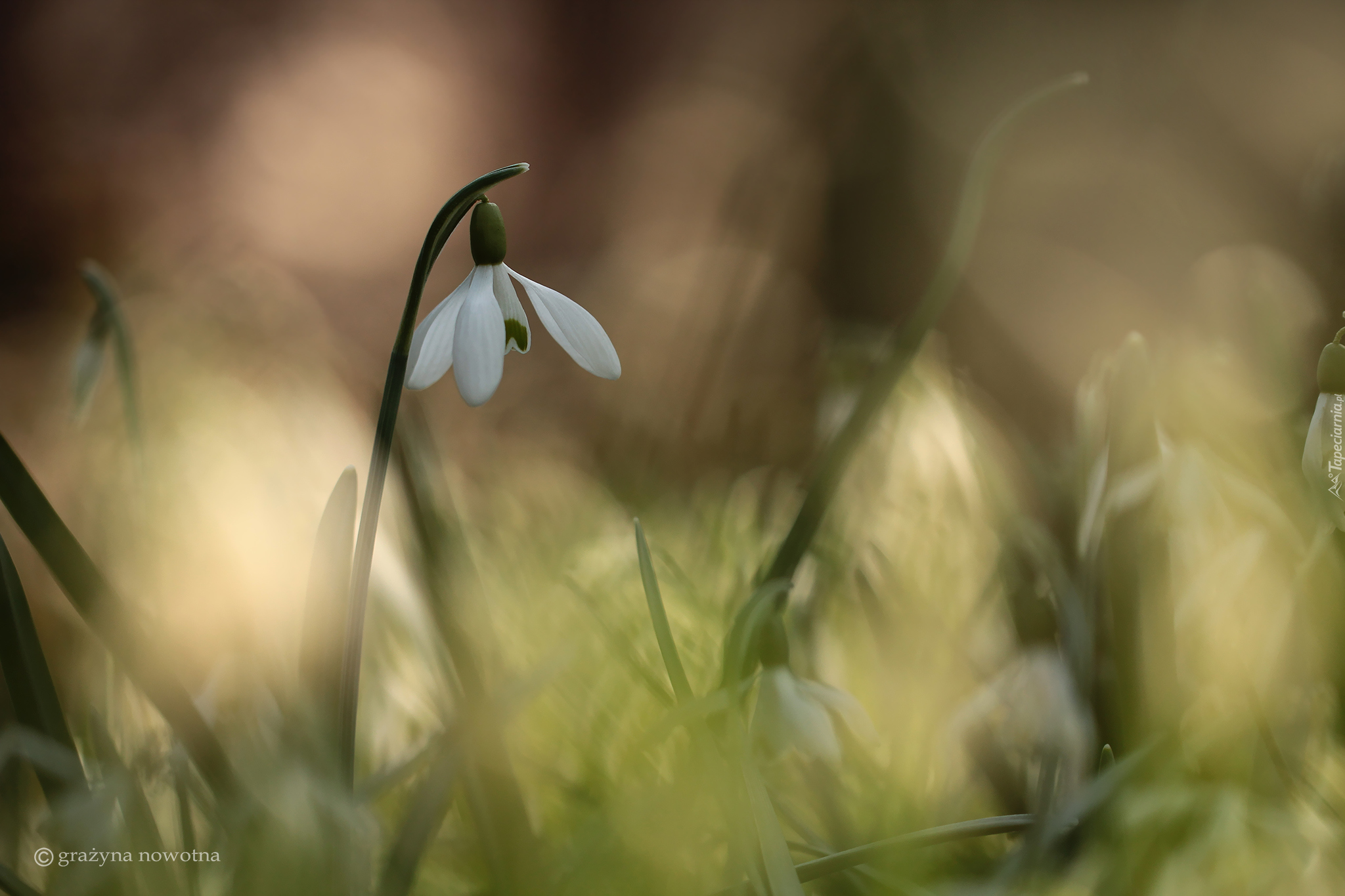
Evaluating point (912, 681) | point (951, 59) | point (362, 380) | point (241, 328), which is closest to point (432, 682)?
point (912, 681)

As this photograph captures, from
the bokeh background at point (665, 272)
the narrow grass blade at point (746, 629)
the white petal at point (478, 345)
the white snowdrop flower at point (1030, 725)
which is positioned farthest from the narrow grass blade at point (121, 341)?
the white snowdrop flower at point (1030, 725)

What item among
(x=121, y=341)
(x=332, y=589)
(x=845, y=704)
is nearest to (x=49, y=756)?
(x=332, y=589)

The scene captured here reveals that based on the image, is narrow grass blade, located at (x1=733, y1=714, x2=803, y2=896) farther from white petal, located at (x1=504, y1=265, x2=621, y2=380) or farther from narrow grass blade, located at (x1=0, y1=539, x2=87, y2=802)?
narrow grass blade, located at (x1=0, y1=539, x2=87, y2=802)

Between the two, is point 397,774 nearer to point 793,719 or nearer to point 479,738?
point 479,738

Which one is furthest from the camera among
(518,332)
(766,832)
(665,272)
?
(665,272)

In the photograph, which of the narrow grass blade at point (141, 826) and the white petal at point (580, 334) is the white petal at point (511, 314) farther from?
the narrow grass blade at point (141, 826)

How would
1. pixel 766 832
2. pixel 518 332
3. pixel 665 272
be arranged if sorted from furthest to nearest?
pixel 665 272
pixel 518 332
pixel 766 832

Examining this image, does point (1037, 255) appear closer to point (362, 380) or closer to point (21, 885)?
point (362, 380)
